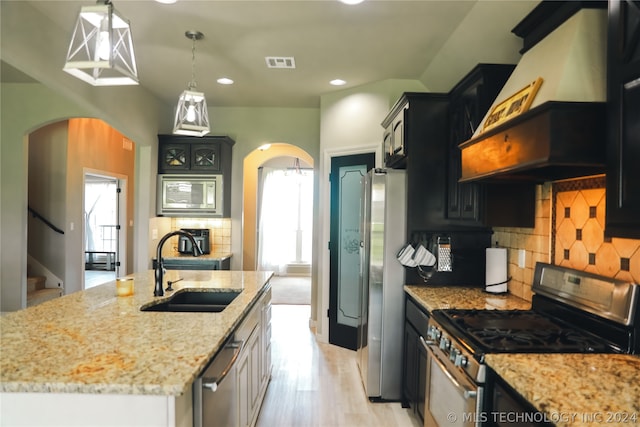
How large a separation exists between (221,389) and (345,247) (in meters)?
2.78

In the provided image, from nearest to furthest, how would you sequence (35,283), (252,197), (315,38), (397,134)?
(315,38) < (397,134) < (35,283) < (252,197)

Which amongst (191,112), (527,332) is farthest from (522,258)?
(191,112)

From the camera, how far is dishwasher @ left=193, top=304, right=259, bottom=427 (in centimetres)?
133

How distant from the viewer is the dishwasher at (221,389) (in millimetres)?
1332

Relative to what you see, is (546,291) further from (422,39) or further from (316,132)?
(316,132)

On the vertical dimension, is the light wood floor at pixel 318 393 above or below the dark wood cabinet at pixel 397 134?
below

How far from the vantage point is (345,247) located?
4.22 meters

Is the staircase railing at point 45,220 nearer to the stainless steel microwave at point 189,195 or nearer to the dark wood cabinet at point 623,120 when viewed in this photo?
the stainless steel microwave at point 189,195

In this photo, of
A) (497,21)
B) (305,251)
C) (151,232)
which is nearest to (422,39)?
(497,21)

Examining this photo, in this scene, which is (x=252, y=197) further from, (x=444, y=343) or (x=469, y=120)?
(x=444, y=343)

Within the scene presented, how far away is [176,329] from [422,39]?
2.73 metres

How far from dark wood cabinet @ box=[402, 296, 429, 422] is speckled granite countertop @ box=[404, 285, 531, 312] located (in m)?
0.08

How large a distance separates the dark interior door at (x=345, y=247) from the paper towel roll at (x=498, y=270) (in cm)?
172

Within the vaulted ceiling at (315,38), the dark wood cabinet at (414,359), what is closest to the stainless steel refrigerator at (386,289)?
the dark wood cabinet at (414,359)
